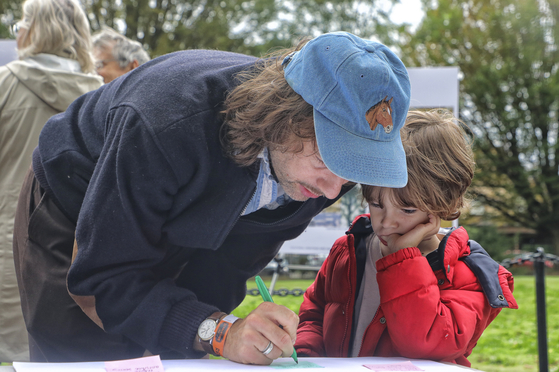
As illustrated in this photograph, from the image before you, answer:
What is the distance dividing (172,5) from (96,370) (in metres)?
10.8

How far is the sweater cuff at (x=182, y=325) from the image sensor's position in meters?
1.11

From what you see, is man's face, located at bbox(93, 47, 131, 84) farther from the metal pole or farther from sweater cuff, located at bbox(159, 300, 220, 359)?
the metal pole

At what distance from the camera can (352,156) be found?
1.06 metres

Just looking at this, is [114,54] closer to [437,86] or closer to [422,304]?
[437,86]

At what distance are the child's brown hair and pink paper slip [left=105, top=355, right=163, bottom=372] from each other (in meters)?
0.77

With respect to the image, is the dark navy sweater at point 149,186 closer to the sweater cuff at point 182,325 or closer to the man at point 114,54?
the sweater cuff at point 182,325

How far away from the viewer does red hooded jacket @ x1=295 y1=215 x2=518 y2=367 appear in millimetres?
1309

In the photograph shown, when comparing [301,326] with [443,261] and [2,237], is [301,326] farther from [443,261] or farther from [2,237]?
[2,237]

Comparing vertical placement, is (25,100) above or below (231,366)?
above

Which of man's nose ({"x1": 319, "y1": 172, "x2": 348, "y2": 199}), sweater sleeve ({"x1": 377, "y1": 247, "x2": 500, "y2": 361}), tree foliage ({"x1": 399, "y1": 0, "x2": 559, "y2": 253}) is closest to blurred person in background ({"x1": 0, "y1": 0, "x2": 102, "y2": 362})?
man's nose ({"x1": 319, "y1": 172, "x2": 348, "y2": 199})

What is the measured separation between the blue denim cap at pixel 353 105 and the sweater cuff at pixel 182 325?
42cm

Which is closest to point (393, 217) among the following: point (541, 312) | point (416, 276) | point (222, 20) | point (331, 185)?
point (416, 276)

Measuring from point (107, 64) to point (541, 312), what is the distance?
2832mm

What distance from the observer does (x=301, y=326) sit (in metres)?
1.64
